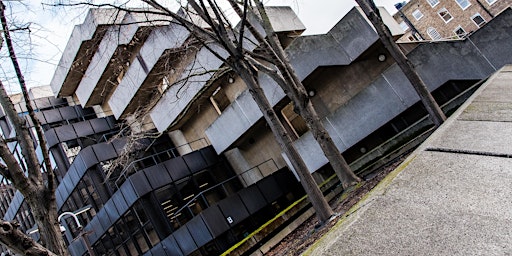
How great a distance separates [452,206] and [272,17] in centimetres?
1606

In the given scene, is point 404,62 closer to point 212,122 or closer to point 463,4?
point 212,122

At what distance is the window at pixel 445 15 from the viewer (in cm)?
4419

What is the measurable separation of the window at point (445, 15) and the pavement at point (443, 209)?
48.7 m

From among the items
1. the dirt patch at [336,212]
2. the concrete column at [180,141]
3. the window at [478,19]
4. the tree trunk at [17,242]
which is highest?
the concrete column at [180,141]

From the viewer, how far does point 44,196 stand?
20.3 feet

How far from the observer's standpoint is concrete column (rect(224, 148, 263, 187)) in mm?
19609

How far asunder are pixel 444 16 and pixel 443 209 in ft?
166

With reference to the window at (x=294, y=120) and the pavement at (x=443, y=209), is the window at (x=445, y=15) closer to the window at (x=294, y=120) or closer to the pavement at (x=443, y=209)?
the window at (x=294, y=120)

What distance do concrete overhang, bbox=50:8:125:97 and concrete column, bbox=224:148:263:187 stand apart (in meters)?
10.5

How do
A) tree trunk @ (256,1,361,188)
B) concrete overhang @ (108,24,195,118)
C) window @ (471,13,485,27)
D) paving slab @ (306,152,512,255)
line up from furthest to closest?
window @ (471,13,485,27) < concrete overhang @ (108,24,195,118) < tree trunk @ (256,1,361,188) < paving slab @ (306,152,512,255)

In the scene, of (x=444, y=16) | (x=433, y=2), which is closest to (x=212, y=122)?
(x=444, y=16)

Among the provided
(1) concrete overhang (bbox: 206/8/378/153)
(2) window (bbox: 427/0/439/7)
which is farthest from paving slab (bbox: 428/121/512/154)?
(2) window (bbox: 427/0/439/7)

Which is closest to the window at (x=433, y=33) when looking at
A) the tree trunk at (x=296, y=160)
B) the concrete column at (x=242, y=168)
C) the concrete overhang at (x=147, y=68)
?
the concrete column at (x=242, y=168)

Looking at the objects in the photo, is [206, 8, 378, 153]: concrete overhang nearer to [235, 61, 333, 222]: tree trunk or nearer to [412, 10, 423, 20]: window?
[235, 61, 333, 222]: tree trunk
